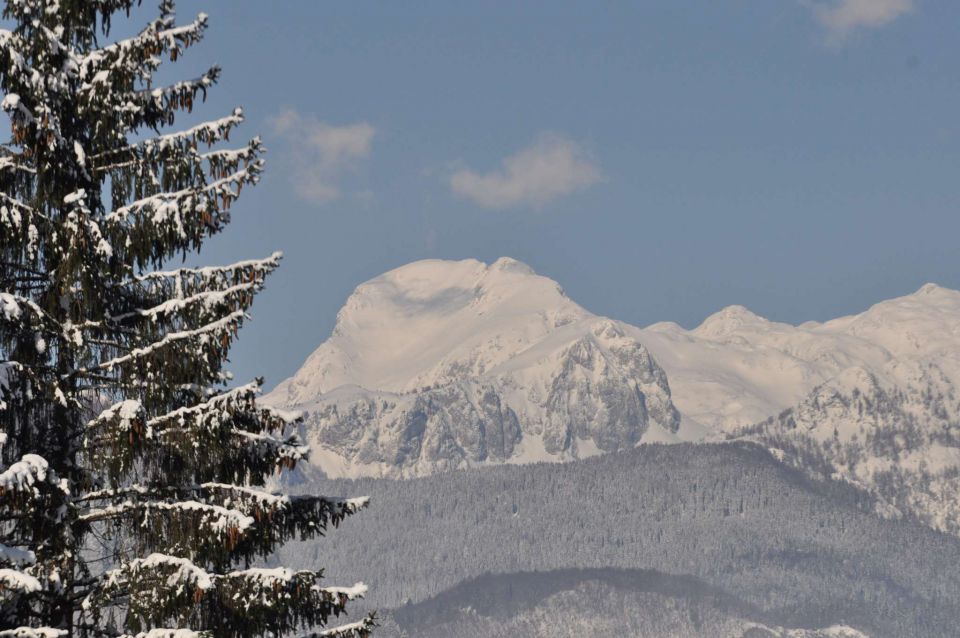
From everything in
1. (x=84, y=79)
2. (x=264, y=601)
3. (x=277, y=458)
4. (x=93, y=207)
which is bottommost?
(x=264, y=601)

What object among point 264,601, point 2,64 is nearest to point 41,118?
point 2,64

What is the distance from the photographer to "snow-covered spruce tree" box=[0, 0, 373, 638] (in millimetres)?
24594

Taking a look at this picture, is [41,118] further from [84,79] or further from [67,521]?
[67,521]

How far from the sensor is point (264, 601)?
81.6 feet

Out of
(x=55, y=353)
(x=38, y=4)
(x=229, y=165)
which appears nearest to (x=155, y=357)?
(x=55, y=353)

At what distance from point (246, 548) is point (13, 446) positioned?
371 cm

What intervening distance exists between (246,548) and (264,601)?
137cm

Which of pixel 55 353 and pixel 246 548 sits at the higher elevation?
pixel 55 353

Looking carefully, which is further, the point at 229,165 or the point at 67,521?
the point at 229,165

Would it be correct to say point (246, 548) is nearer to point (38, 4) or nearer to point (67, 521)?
point (67, 521)

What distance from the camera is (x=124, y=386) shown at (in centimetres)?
2539

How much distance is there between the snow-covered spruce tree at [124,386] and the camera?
24.6 m

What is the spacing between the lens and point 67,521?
2511 centimetres

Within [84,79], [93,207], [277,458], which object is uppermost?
[84,79]
